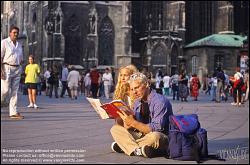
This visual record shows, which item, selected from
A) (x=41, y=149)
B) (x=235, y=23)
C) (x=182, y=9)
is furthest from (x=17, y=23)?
(x=41, y=149)

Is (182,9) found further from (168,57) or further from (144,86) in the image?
(144,86)

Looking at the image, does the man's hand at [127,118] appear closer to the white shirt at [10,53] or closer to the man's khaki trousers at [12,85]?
the man's khaki trousers at [12,85]

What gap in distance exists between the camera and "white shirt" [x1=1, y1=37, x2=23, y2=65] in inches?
450

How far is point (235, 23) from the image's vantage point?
50531mm

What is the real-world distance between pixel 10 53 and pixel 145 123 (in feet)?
18.8

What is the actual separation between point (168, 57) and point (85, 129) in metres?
35.3

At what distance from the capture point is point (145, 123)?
673cm

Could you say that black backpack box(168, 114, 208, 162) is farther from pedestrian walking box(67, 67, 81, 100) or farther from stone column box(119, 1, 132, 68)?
stone column box(119, 1, 132, 68)

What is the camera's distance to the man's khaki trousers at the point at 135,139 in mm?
6340

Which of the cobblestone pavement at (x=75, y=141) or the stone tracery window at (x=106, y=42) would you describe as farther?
the stone tracery window at (x=106, y=42)

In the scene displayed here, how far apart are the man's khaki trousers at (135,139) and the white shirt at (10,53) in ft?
18.0

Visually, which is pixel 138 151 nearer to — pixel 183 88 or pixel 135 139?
pixel 135 139

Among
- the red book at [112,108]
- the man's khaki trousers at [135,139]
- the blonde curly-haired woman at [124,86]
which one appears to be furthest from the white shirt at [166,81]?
the red book at [112,108]

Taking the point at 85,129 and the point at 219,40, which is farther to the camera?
the point at 219,40
